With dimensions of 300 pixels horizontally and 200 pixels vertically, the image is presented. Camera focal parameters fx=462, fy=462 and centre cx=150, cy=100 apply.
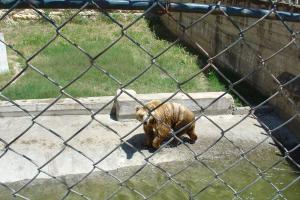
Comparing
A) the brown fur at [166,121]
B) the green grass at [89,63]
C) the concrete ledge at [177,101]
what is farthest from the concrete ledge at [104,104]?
the brown fur at [166,121]

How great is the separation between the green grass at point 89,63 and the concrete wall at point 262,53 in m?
0.58

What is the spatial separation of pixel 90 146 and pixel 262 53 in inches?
139

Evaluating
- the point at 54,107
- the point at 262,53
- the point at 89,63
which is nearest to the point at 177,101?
the point at 89,63

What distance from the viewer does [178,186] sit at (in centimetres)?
533

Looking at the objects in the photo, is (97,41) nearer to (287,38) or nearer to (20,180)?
(287,38)

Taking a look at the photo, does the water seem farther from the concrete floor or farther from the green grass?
the green grass

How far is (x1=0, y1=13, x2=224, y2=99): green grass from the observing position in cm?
802

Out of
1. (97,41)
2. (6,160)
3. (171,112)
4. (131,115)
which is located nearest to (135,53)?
(97,41)

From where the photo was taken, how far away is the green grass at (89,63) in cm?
802

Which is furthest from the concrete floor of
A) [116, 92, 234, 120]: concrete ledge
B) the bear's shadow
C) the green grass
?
the green grass

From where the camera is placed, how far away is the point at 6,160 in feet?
18.9

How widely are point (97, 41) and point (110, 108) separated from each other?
4.31 metres

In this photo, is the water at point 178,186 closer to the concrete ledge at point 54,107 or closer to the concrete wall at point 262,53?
the concrete wall at point 262,53

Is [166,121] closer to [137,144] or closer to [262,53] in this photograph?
[137,144]
